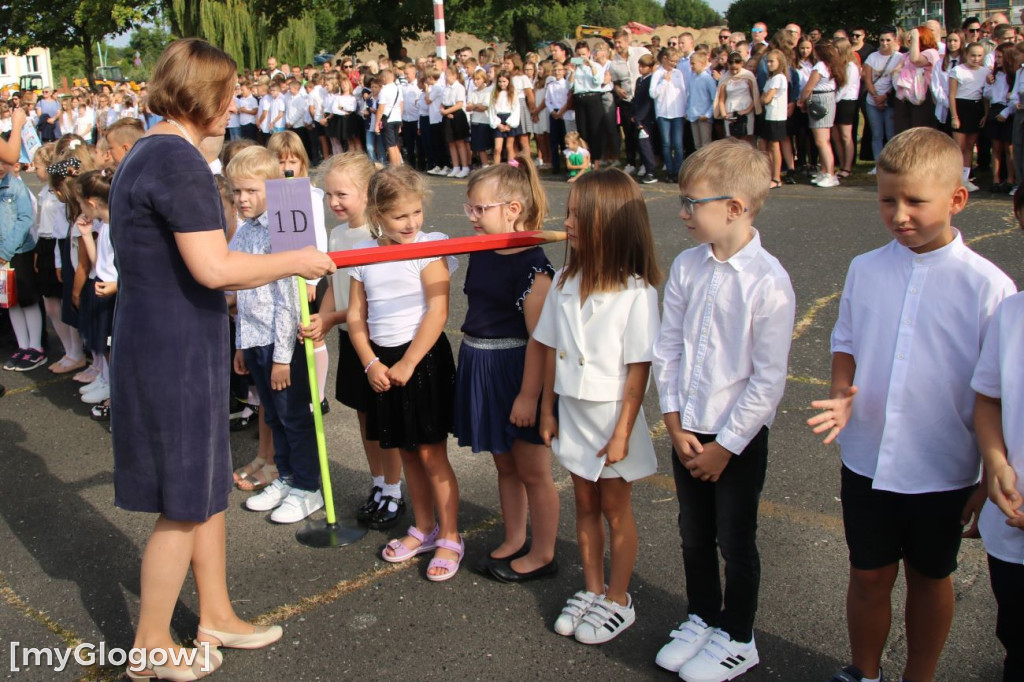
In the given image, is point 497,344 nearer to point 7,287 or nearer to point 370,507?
point 370,507

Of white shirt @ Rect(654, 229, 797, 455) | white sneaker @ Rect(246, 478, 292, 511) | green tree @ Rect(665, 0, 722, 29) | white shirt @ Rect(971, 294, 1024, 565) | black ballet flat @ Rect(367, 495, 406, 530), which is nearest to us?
white shirt @ Rect(971, 294, 1024, 565)

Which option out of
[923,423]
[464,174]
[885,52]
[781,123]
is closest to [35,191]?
[464,174]

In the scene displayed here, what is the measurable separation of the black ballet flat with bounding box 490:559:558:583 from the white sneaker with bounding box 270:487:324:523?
44.6 inches

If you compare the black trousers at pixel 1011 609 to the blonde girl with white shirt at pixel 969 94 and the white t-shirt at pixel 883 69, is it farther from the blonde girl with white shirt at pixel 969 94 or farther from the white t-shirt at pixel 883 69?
the white t-shirt at pixel 883 69

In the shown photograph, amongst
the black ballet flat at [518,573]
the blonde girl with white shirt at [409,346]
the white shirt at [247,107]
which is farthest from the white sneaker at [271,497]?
the white shirt at [247,107]

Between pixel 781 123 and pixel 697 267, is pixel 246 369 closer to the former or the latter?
pixel 697 267

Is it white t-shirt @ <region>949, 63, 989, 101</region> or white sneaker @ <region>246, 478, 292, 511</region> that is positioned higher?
white t-shirt @ <region>949, 63, 989, 101</region>

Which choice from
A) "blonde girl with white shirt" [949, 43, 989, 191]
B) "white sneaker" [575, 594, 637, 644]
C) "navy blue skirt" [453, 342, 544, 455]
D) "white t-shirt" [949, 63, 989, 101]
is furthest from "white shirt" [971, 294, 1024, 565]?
"white t-shirt" [949, 63, 989, 101]

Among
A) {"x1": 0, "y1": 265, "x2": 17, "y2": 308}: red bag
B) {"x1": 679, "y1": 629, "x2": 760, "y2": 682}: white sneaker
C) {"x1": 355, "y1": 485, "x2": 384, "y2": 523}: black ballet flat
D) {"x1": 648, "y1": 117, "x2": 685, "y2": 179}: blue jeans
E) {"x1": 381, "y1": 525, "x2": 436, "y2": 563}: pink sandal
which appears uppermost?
{"x1": 648, "y1": 117, "x2": 685, "y2": 179}: blue jeans

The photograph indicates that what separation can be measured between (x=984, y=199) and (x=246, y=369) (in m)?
8.84

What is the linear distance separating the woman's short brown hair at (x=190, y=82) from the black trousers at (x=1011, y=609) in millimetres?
2635

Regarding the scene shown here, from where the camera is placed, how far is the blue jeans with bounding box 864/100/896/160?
12.4m

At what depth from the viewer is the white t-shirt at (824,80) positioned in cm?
1208

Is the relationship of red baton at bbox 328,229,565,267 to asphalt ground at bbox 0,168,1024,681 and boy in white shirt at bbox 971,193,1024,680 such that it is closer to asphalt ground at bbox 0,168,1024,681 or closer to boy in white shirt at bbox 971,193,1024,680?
asphalt ground at bbox 0,168,1024,681
